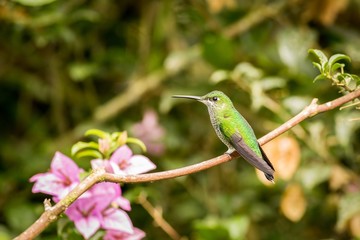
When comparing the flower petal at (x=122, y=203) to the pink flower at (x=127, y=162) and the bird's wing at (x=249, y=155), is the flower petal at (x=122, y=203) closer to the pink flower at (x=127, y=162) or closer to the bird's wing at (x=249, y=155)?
the pink flower at (x=127, y=162)

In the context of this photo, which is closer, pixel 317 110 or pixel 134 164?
pixel 317 110

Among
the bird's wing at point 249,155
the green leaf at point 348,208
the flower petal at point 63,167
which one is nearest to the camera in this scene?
the bird's wing at point 249,155

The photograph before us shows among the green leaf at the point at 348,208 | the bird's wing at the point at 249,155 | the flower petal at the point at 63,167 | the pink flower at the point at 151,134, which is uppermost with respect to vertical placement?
the pink flower at the point at 151,134

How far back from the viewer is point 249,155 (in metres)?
0.93

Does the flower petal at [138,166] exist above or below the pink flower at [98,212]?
above

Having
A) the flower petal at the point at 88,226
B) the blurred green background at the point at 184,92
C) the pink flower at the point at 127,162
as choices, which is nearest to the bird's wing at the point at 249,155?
the pink flower at the point at 127,162

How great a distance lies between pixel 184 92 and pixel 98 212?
1.10 metres

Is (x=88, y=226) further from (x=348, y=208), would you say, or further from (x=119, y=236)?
(x=348, y=208)

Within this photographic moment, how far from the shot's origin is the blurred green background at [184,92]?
1814 mm

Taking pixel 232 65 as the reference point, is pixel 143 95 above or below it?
above

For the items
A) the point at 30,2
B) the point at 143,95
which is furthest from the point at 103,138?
the point at 143,95

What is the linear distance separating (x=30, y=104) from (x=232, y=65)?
36.2 inches

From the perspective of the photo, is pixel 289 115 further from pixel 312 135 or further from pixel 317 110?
pixel 317 110

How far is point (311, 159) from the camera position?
1843mm
